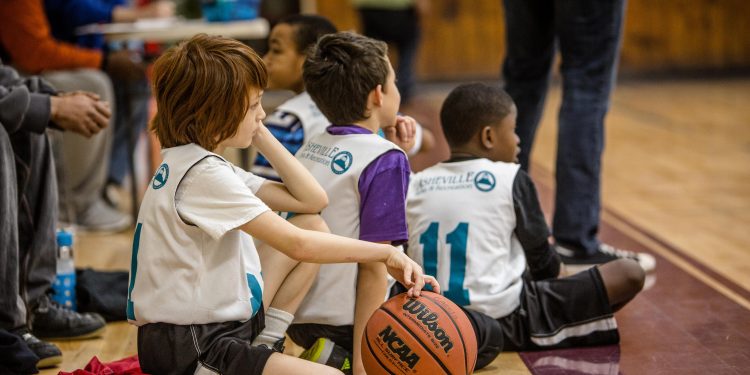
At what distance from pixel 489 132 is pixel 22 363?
4.43 ft

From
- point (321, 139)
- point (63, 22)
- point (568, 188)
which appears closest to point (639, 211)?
point (568, 188)

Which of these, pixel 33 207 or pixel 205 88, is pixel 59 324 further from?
pixel 205 88

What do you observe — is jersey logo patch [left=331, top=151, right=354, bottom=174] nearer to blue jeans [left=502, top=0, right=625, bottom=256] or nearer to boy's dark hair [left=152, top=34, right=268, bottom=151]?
boy's dark hair [left=152, top=34, right=268, bottom=151]

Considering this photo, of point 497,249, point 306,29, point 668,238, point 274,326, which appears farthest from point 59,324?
point 668,238

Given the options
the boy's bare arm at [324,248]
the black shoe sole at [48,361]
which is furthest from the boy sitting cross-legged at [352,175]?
the black shoe sole at [48,361]

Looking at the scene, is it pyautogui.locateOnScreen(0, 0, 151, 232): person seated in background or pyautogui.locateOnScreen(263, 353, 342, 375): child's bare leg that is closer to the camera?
pyautogui.locateOnScreen(263, 353, 342, 375): child's bare leg

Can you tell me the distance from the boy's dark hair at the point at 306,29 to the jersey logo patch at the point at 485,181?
784 millimetres

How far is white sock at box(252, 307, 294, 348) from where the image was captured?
2303mm

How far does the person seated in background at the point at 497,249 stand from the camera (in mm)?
2529

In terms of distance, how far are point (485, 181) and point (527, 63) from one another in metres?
1.05

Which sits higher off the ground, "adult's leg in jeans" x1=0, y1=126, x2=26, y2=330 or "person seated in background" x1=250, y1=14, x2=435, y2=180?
"person seated in background" x1=250, y1=14, x2=435, y2=180

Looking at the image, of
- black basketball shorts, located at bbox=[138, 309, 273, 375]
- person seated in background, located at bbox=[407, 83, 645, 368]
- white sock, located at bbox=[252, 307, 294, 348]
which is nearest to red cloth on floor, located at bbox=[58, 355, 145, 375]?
black basketball shorts, located at bbox=[138, 309, 273, 375]

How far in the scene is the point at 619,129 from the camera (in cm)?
687

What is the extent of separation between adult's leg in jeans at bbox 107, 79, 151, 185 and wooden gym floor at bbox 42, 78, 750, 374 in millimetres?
749
